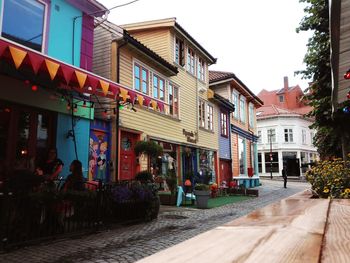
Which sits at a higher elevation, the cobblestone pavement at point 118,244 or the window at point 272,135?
the window at point 272,135

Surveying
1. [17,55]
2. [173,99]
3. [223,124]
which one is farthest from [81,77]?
[223,124]

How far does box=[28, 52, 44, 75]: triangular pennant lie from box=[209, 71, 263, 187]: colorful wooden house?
17.8 m

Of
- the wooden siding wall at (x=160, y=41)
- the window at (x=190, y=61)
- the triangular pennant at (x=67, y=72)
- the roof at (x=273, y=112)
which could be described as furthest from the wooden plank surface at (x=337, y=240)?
the roof at (x=273, y=112)

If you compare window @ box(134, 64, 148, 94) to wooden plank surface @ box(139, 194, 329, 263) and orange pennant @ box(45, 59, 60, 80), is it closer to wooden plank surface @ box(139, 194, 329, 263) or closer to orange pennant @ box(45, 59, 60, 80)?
orange pennant @ box(45, 59, 60, 80)

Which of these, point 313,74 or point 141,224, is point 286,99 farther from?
point 141,224

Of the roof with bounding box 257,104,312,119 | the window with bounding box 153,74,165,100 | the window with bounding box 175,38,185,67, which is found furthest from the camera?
the roof with bounding box 257,104,312,119

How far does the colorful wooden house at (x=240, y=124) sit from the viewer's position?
24.9 meters

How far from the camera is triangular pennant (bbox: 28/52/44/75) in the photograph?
19.9 feet

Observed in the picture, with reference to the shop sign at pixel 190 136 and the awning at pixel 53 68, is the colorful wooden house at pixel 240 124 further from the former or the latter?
the awning at pixel 53 68

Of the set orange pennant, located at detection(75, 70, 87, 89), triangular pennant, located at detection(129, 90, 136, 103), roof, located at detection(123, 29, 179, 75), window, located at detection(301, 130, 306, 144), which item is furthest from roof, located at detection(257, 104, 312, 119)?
orange pennant, located at detection(75, 70, 87, 89)

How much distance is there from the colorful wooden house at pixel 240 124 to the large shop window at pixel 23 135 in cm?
1506

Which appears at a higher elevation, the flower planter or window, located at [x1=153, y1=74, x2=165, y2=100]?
window, located at [x1=153, y1=74, x2=165, y2=100]

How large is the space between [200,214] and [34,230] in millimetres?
6145

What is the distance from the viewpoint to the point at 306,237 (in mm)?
1342
